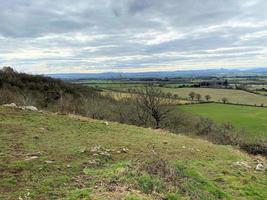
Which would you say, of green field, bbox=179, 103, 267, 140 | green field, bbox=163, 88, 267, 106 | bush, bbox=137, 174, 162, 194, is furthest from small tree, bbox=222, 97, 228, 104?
bush, bbox=137, 174, 162, 194

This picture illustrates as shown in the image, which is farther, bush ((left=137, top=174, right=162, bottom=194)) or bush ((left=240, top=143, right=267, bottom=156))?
bush ((left=240, top=143, right=267, bottom=156))

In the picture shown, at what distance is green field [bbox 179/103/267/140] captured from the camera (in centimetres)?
5866

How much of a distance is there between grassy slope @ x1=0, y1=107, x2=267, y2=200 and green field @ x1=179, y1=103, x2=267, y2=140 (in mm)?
41659

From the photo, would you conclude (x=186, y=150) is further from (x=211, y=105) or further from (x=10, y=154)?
(x=211, y=105)

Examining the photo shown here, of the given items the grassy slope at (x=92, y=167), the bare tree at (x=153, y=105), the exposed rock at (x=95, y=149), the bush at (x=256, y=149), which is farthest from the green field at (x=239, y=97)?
the exposed rock at (x=95, y=149)

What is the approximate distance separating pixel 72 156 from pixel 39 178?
2.49 m

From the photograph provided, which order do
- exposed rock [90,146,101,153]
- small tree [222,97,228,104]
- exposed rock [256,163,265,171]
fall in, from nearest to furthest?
1. exposed rock [90,146,101,153]
2. exposed rock [256,163,265,171]
3. small tree [222,97,228,104]

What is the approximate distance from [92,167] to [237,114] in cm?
6430

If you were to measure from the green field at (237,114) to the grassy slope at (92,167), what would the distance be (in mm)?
41659

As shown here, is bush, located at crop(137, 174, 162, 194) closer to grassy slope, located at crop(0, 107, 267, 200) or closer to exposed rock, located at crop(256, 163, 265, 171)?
grassy slope, located at crop(0, 107, 267, 200)

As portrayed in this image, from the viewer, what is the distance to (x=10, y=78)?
199ft

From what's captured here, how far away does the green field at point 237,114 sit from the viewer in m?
58.7

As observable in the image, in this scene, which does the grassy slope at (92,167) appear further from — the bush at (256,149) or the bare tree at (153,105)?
the bare tree at (153,105)

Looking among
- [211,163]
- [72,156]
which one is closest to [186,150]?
[211,163]
